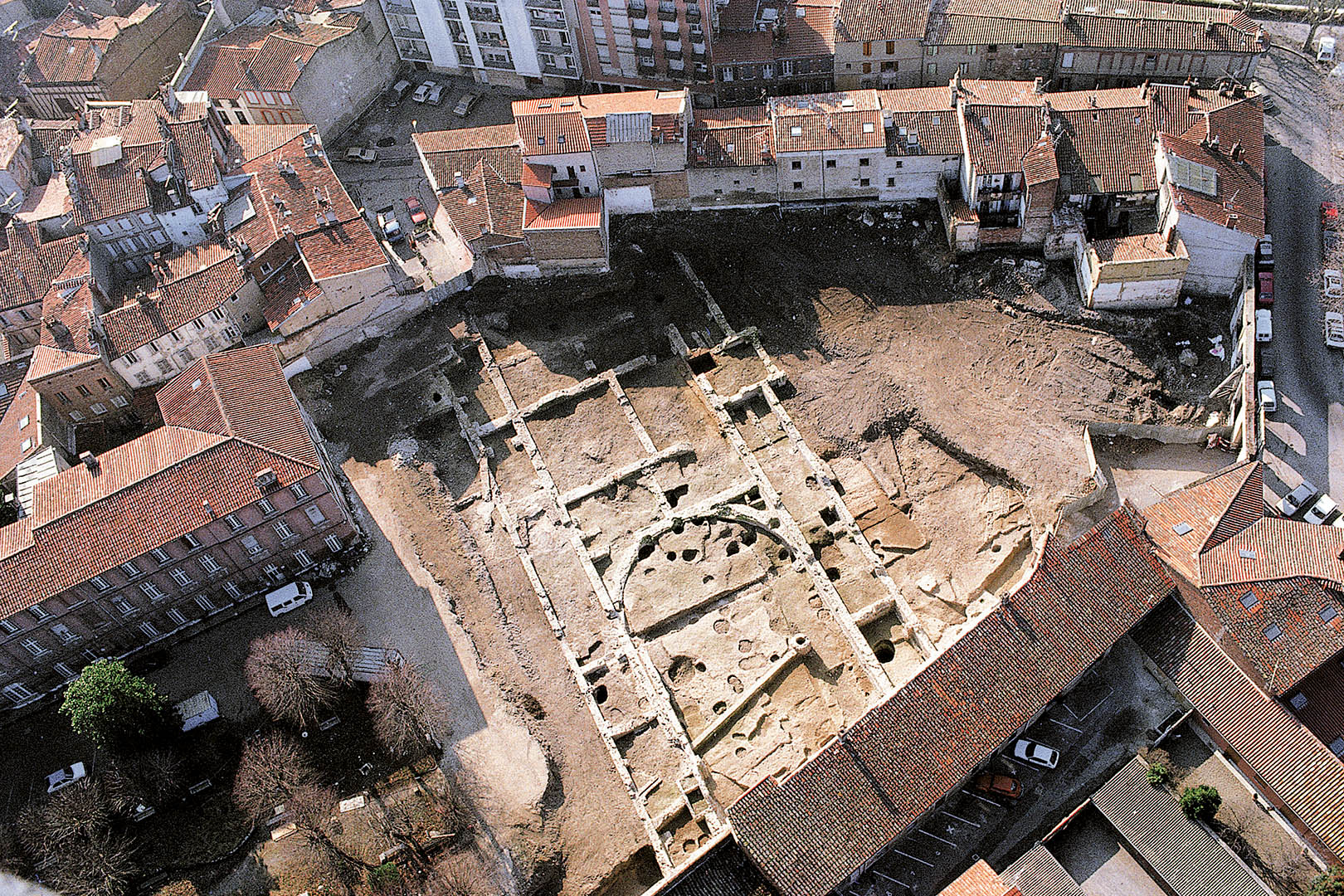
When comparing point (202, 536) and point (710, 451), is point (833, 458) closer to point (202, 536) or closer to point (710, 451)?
point (710, 451)

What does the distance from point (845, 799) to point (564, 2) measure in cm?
6672

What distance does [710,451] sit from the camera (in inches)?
2618

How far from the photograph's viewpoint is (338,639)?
5684 centimetres

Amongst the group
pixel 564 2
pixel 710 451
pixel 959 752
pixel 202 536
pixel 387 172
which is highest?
pixel 564 2

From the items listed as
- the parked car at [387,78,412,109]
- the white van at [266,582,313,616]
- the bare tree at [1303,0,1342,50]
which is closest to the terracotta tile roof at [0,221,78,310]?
the parked car at [387,78,412,109]

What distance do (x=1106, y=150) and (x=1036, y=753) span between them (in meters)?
44.4

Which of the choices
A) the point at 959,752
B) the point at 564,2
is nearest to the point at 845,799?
the point at 959,752

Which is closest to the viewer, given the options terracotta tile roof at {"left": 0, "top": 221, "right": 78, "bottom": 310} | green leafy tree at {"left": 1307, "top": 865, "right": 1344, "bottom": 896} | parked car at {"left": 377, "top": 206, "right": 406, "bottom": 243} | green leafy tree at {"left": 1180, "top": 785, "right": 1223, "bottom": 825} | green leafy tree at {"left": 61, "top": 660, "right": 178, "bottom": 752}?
green leafy tree at {"left": 1307, "top": 865, "right": 1344, "bottom": 896}

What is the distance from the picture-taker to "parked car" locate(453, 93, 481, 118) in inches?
3467

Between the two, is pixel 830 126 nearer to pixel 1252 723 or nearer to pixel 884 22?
pixel 884 22

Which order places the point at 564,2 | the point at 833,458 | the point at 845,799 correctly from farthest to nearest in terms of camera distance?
1. the point at 564,2
2. the point at 833,458
3. the point at 845,799

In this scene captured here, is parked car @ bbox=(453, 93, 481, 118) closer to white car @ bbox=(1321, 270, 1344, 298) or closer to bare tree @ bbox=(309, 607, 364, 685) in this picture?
bare tree @ bbox=(309, 607, 364, 685)

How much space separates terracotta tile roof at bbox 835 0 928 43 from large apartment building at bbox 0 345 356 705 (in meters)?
52.6

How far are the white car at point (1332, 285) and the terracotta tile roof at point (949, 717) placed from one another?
1105 inches
